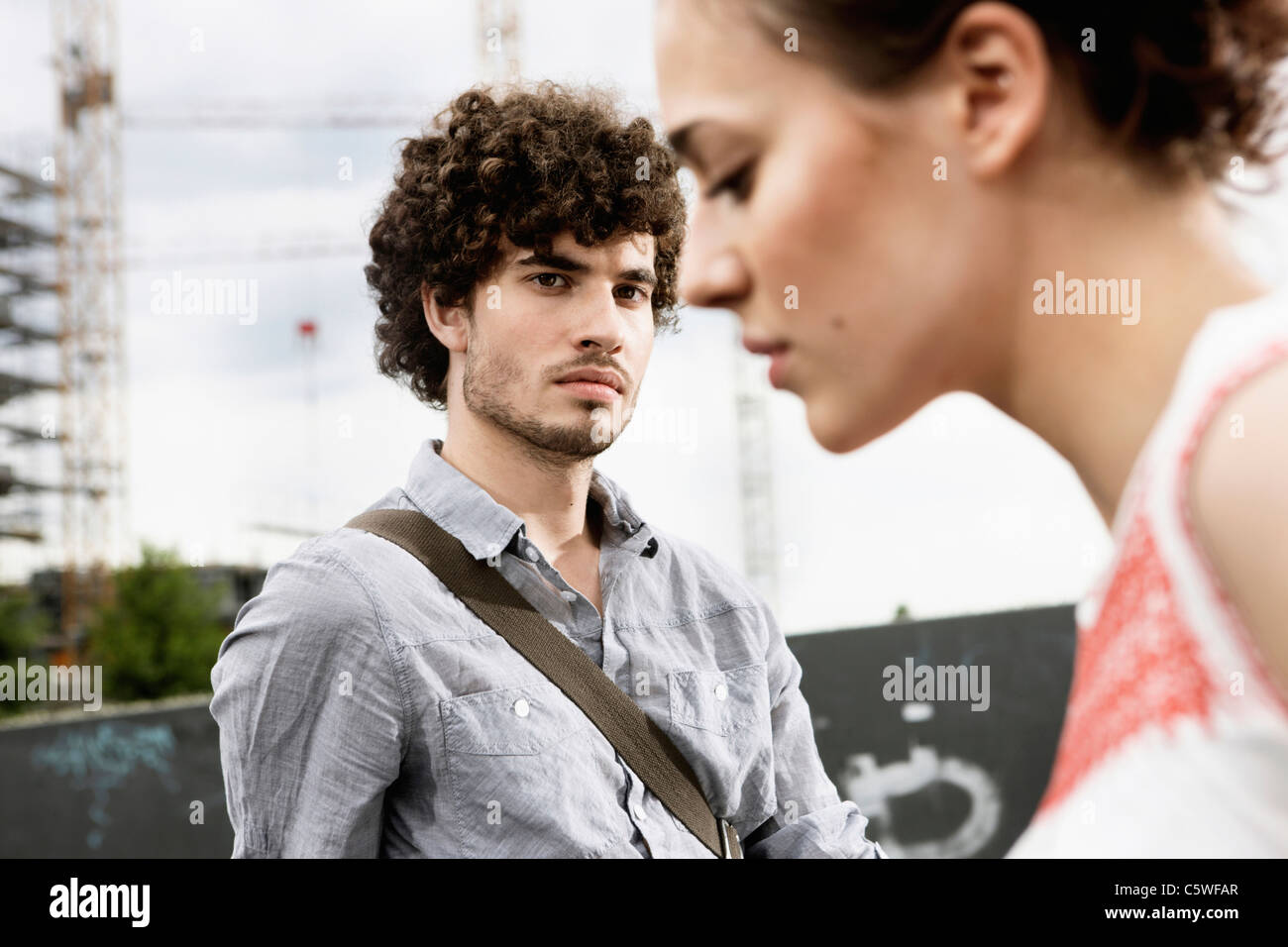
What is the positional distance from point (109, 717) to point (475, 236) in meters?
7.52

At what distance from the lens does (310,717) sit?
1748mm

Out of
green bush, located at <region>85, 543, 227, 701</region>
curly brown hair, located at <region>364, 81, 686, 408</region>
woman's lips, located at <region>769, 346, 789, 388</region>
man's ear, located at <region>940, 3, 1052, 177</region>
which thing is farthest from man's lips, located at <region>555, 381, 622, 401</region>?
green bush, located at <region>85, 543, 227, 701</region>

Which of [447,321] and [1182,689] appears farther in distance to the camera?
[447,321]

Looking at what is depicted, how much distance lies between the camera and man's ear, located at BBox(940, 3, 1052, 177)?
67 centimetres

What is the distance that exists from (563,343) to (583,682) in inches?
24.1

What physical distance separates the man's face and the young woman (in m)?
1.33

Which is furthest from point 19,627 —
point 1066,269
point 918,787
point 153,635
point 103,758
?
point 1066,269

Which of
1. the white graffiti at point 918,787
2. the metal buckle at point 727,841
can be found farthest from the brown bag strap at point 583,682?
the white graffiti at point 918,787

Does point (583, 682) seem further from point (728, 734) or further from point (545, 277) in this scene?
point (545, 277)

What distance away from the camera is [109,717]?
339 inches

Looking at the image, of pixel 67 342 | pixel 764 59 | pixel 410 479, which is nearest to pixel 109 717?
pixel 410 479

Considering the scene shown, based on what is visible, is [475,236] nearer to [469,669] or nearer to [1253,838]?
[469,669]
